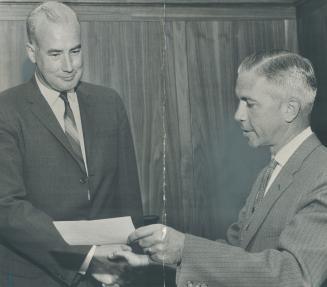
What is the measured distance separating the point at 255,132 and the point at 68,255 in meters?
0.58

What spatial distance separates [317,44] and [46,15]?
81cm

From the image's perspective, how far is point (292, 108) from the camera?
1395 millimetres

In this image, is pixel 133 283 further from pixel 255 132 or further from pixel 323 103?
pixel 323 103

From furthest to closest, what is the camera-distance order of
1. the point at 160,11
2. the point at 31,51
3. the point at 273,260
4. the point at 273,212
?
the point at 160,11 < the point at 31,51 < the point at 273,212 < the point at 273,260

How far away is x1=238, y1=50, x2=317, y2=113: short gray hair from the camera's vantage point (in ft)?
4.56

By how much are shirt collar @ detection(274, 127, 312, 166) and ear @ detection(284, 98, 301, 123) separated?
0.15 ft

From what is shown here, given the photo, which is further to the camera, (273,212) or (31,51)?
(31,51)

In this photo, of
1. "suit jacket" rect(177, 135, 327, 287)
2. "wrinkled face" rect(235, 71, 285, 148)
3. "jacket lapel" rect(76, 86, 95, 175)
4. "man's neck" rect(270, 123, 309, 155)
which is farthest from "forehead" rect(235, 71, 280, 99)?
"jacket lapel" rect(76, 86, 95, 175)

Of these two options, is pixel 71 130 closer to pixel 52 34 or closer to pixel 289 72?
pixel 52 34

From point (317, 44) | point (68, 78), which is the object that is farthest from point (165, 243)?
point (317, 44)

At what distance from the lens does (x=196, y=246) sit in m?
1.23

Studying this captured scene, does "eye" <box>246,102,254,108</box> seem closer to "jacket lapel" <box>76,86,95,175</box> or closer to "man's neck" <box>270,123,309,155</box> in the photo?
"man's neck" <box>270,123,309,155</box>

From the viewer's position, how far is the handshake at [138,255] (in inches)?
49.0

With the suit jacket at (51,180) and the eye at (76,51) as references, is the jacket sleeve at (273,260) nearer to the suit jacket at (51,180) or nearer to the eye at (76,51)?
the suit jacket at (51,180)
